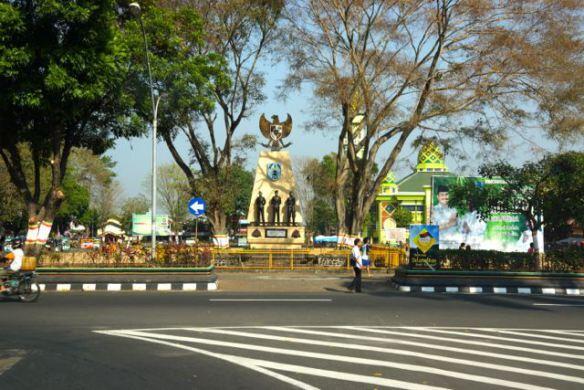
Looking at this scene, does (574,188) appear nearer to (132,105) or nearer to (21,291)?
(132,105)

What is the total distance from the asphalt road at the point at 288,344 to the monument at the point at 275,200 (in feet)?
58.6

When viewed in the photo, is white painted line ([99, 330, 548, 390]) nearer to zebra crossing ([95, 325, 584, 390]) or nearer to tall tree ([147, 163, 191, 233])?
zebra crossing ([95, 325, 584, 390])

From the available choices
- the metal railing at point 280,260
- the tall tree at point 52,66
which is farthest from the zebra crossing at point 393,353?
the metal railing at point 280,260

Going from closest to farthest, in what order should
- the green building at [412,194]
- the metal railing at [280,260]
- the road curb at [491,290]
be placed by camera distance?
the road curb at [491,290], the metal railing at [280,260], the green building at [412,194]

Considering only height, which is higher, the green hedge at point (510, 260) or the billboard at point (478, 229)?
the billboard at point (478, 229)

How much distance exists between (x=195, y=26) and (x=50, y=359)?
2407 centimetres

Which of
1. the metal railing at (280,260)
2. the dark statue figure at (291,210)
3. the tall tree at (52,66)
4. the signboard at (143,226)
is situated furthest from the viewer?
the signboard at (143,226)

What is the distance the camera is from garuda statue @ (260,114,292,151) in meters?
35.0

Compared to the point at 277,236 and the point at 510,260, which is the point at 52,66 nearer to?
the point at 510,260

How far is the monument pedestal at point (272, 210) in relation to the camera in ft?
113

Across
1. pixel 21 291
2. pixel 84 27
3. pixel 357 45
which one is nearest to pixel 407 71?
pixel 357 45

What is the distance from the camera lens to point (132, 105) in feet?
79.5

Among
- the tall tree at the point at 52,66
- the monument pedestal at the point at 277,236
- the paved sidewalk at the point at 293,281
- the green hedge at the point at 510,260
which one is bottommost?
the paved sidewalk at the point at 293,281

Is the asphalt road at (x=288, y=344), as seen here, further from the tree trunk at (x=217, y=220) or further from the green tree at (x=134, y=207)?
the green tree at (x=134, y=207)
